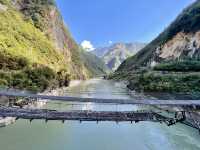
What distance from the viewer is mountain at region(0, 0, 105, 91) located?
5225cm

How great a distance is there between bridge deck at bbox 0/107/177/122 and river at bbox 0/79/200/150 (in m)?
5.19

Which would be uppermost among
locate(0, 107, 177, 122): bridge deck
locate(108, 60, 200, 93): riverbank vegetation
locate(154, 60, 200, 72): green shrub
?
locate(154, 60, 200, 72): green shrub

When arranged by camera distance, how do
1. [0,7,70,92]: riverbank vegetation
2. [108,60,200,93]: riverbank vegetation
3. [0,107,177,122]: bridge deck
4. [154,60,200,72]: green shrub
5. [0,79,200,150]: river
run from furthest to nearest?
[154,60,200,72]: green shrub, [0,7,70,92]: riverbank vegetation, [108,60,200,93]: riverbank vegetation, [0,79,200,150]: river, [0,107,177,122]: bridge deck

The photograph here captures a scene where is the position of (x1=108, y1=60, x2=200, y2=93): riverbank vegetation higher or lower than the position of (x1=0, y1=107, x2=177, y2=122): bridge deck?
higher

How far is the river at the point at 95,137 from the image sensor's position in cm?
2758

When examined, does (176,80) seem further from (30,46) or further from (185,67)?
(30,46)

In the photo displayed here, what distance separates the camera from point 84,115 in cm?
1969

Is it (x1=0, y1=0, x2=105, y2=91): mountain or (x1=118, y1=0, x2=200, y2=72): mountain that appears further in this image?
(x1=118, y1=0, x2=200, y2=72): mountain

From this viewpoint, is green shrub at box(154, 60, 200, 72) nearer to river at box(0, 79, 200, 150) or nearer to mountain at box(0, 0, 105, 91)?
mountain at box(0, 0, 105, 91)

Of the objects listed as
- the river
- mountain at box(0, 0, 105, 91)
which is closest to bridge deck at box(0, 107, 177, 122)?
the river

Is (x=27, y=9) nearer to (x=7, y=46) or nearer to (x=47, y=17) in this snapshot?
(x=47, y=17)

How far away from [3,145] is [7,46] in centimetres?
4558

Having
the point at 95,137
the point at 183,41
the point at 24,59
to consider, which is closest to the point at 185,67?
the point at 24,59

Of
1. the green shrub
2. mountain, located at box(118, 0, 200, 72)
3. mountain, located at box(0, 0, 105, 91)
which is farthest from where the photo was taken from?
mountain, located at box(118, 0, 200, 72)
